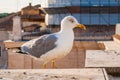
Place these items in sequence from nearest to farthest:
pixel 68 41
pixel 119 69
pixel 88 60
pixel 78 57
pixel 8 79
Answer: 1. pixel 8 79
2. pixel 119 69
3. pixel 88 60
4. pixel 68 41
5. pixel 78 57

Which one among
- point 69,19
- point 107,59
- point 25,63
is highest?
point 69,19

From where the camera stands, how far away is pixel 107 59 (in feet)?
14.6

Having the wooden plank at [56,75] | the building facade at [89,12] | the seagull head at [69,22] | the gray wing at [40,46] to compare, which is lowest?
the building facade at [89,12]

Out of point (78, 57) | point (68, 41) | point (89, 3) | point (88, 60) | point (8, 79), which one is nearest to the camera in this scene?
point (8, 79)

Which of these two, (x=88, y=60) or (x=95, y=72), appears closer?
(x=95, y=72)

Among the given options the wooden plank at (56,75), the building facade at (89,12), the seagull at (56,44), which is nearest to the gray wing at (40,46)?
the seagull at (56,44)

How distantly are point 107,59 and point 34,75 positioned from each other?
4.31 feet

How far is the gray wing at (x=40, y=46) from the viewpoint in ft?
18.1

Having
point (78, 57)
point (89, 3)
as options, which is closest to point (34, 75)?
point (78, 57)

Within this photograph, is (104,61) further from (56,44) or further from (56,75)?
(56,44)

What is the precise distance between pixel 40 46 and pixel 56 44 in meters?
0.45

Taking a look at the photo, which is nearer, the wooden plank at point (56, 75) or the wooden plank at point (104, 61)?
the wooden plank at point (56, 75)

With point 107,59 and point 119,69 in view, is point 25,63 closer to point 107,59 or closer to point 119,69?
point 107,59

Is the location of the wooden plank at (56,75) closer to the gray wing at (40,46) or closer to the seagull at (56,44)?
the seagull at (56,44)
